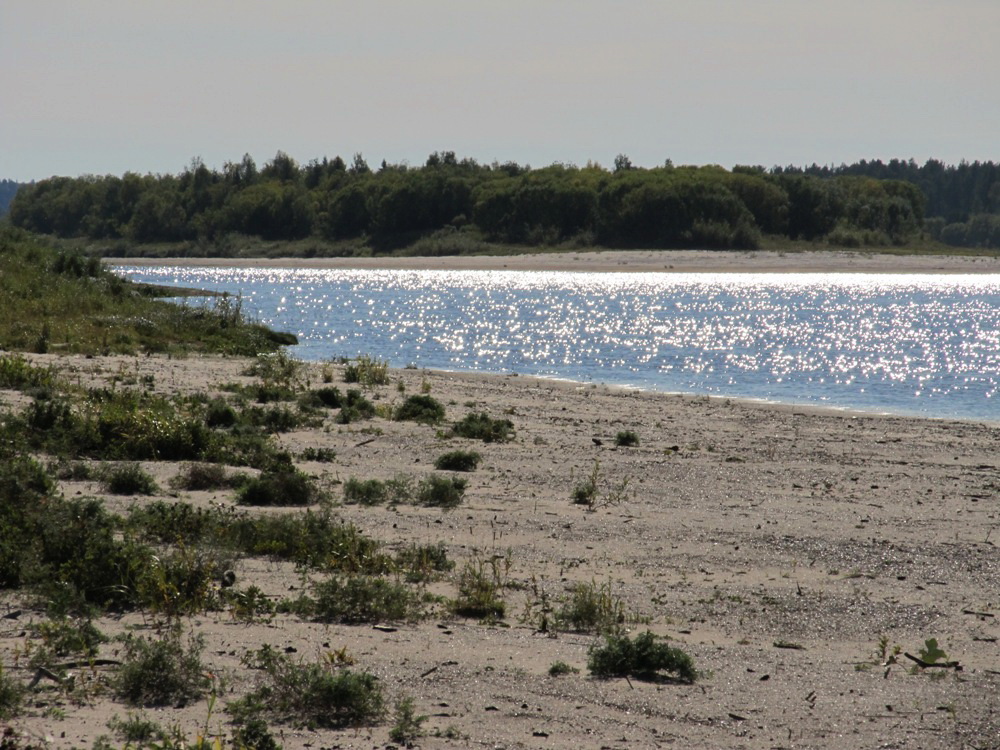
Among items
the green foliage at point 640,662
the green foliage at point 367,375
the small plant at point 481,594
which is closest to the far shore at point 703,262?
the green foliage at point 367,375

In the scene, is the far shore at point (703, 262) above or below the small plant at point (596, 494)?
above

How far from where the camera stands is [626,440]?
1741cm

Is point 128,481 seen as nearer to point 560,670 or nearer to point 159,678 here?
point 159,678

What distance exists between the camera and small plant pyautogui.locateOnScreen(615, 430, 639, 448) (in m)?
17.3

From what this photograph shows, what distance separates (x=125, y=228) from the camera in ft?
468

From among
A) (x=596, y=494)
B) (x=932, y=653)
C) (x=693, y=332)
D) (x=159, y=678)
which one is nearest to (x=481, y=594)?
(x=159, y=678)

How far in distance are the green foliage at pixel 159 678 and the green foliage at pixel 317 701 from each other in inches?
14.5

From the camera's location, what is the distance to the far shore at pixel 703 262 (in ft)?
317

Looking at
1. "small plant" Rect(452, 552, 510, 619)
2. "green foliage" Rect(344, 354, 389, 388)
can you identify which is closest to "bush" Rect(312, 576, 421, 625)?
"small plant" Rect(452, 552, 510, 619)

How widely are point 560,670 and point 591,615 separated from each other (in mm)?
1185

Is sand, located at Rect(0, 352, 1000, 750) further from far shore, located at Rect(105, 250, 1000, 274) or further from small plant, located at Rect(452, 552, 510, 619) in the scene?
far shore, located at Rect(105, 250, 1000, 274)

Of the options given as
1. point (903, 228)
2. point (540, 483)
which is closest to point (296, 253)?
point (903, 228)

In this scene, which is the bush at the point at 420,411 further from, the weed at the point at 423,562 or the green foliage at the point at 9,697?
the green foliage at the point at 9,697

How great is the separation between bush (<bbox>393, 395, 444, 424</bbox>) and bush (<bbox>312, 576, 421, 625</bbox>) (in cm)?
1008
